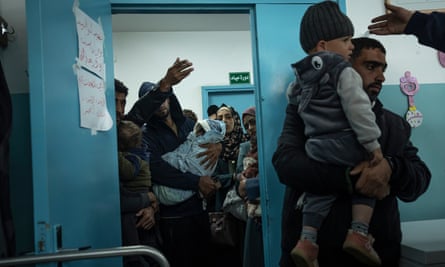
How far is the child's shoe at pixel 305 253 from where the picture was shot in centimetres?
125

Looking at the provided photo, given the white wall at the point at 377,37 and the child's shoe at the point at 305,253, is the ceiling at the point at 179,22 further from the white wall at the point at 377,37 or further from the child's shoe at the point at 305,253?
the child's shoe at the point at 305,253

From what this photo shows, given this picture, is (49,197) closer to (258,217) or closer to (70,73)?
(70,73)

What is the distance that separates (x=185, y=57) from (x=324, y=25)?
366 centimetres

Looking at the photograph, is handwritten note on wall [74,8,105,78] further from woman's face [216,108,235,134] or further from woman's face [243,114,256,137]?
woman's face [216,108,235,134]

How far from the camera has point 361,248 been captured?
3.95 ft

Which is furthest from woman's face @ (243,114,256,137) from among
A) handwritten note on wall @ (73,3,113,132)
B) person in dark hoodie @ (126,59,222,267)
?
handwritten note on wall @ (73,3,113,132)

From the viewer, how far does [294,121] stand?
1.40 meters

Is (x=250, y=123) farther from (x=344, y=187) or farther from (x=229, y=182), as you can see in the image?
(x=344, y=187)

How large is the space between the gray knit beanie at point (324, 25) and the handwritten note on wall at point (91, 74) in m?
0.82

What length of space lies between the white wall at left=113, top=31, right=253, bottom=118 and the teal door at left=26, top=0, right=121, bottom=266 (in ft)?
10.3

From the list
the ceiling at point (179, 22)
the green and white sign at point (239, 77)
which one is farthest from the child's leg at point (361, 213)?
the green and white sign at point (239, 77)

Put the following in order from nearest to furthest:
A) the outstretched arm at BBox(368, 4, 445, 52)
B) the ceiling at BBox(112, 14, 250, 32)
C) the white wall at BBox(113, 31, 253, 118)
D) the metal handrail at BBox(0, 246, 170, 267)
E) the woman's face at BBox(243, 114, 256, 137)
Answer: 1. the metal handrail at BBox(0, 246, 170, 267)
2. the outstretched arm at BBox(368, 4, 445, 52)
3. the woman's face at BBox(243, 114, 256, 137)
4. the ceiling at BBox(112, 14, 250, 32)
5. the white wall at BBox(113, 31, 253, 118)

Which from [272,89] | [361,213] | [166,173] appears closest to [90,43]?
[272,89]

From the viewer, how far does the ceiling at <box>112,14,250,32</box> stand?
14.6ft
